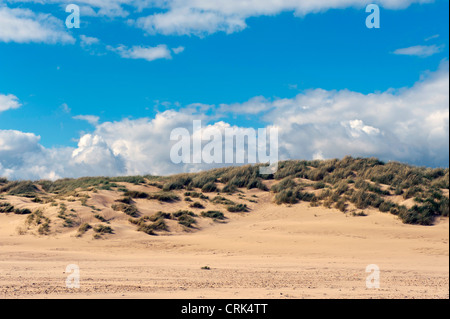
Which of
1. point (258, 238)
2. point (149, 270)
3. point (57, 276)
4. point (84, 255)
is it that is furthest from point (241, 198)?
point (57, 276)

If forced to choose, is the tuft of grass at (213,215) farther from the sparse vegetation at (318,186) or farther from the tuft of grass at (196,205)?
the sparse vegetation at (318,186)

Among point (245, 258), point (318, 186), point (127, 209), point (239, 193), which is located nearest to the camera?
point (245, 258)

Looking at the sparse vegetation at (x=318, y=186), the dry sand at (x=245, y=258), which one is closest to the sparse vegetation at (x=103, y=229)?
the dry sand at (x=245, y=258)

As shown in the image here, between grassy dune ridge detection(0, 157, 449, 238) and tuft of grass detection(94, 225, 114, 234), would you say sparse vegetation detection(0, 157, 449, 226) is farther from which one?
tuft of grass detection(94, 225, 114, 234)

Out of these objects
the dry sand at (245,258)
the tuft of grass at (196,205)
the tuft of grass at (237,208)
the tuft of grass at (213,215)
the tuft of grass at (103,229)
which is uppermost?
the tuft of grass at (196,205)

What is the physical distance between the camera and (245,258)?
1753 centimetres

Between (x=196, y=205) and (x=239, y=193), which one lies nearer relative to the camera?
(x=196, y=205)

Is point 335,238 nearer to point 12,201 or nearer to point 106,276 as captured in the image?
point 106,276

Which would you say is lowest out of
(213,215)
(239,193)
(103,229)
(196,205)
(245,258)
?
(245,258)

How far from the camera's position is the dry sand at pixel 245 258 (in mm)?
9888

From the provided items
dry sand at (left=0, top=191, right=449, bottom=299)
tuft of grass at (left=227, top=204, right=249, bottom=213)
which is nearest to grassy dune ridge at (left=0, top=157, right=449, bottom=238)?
tuft of grass at (left=227, top=204, right=249, bottom=213)

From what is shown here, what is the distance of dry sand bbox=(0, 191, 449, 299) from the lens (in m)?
9.89

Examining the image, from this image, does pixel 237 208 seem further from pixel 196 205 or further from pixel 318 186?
pixel 318 186

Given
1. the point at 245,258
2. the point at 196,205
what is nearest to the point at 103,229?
the point at 196,205
